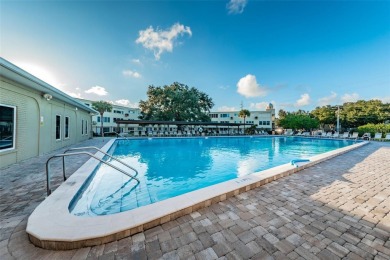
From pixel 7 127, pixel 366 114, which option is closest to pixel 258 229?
pixel 7 127

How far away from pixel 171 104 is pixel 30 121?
22.3 m

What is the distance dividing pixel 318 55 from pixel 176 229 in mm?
21755

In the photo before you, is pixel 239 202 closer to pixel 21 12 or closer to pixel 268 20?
pixel 21 12

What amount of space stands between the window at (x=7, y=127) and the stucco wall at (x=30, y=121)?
16cm

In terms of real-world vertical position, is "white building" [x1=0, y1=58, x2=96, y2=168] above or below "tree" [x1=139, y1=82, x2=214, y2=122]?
below

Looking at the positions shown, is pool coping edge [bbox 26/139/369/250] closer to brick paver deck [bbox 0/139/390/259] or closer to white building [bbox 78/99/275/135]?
brick paver deck [bbox 0/139/390/259]

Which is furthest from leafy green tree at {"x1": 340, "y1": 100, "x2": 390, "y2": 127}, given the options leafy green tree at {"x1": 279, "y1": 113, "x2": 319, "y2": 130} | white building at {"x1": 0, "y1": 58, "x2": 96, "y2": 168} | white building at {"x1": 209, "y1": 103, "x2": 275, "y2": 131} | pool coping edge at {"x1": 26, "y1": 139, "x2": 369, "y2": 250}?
white building at {"x1": 0, "y1": 58, "x2": 96, "y2": 168}

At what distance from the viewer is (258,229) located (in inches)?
89.4

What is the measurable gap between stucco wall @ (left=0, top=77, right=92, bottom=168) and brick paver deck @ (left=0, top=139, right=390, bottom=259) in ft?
11.5

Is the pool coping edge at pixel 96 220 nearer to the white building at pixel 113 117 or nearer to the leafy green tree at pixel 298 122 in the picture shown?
the white building at pixel 113 117

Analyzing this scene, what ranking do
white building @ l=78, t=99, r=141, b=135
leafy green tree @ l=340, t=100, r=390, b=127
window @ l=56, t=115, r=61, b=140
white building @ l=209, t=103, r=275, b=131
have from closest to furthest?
window @ l=56, t=115, r=61, b=140 → white building @ l=78, t=99, r=141, b=135 → leafy green tree @ l=340, t=100, r=390, b=127 → white building @ l=209, t=103, r=275, b=131

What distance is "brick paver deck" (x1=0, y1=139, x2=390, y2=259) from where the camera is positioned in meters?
1.82

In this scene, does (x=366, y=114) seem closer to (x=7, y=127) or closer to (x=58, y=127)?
(x=58, y=127)

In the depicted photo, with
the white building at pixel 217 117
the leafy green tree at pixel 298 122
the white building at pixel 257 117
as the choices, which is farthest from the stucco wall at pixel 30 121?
the white building at pixel 257 117
